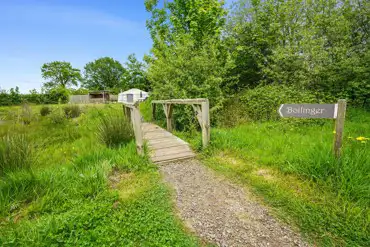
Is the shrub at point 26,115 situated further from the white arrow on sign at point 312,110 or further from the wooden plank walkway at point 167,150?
the white arrow on sign at point 312,110

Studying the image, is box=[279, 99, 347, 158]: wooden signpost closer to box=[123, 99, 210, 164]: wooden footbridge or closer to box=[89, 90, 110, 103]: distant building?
box=[123, 99, 210, 164]: wooden footbridge

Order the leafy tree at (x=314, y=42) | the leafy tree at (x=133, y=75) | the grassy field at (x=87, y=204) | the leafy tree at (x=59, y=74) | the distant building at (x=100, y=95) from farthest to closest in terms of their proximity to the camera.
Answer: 1. the leafy tree at (x=59, y=74)
2. the distant building at (x=100, y=95)
3. the leafy tree at (x=133, y=75)
4. the leafy tree at (x=314, y=42)
5. the grassy field at (x=87, y=204)

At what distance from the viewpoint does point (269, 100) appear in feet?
20.1

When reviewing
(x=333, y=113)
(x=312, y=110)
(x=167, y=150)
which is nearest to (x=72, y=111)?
(x=167, y=150)

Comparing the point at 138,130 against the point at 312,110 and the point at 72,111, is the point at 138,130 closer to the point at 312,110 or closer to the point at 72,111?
the point at 312,110

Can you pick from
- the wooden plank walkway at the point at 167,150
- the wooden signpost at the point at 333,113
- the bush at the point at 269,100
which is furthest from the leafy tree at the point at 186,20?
the wooden signpost at the point at 333,113

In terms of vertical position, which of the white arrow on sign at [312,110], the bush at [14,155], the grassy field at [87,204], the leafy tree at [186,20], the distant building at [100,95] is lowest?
the grassy field at [87,204]

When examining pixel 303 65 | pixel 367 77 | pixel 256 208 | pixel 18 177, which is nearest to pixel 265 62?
pixel 303 65

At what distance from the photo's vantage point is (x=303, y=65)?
667cm

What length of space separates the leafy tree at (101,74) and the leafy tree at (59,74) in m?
3.52

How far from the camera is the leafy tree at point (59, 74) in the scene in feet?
161

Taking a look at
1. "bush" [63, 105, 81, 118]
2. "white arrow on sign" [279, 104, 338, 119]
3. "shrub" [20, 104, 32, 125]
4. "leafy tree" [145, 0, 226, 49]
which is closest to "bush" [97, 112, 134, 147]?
"white arrow on sign" [279, 104, 338, 119]

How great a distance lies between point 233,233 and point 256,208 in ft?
1.71

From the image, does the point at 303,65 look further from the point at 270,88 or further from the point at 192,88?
the point at 192,88
